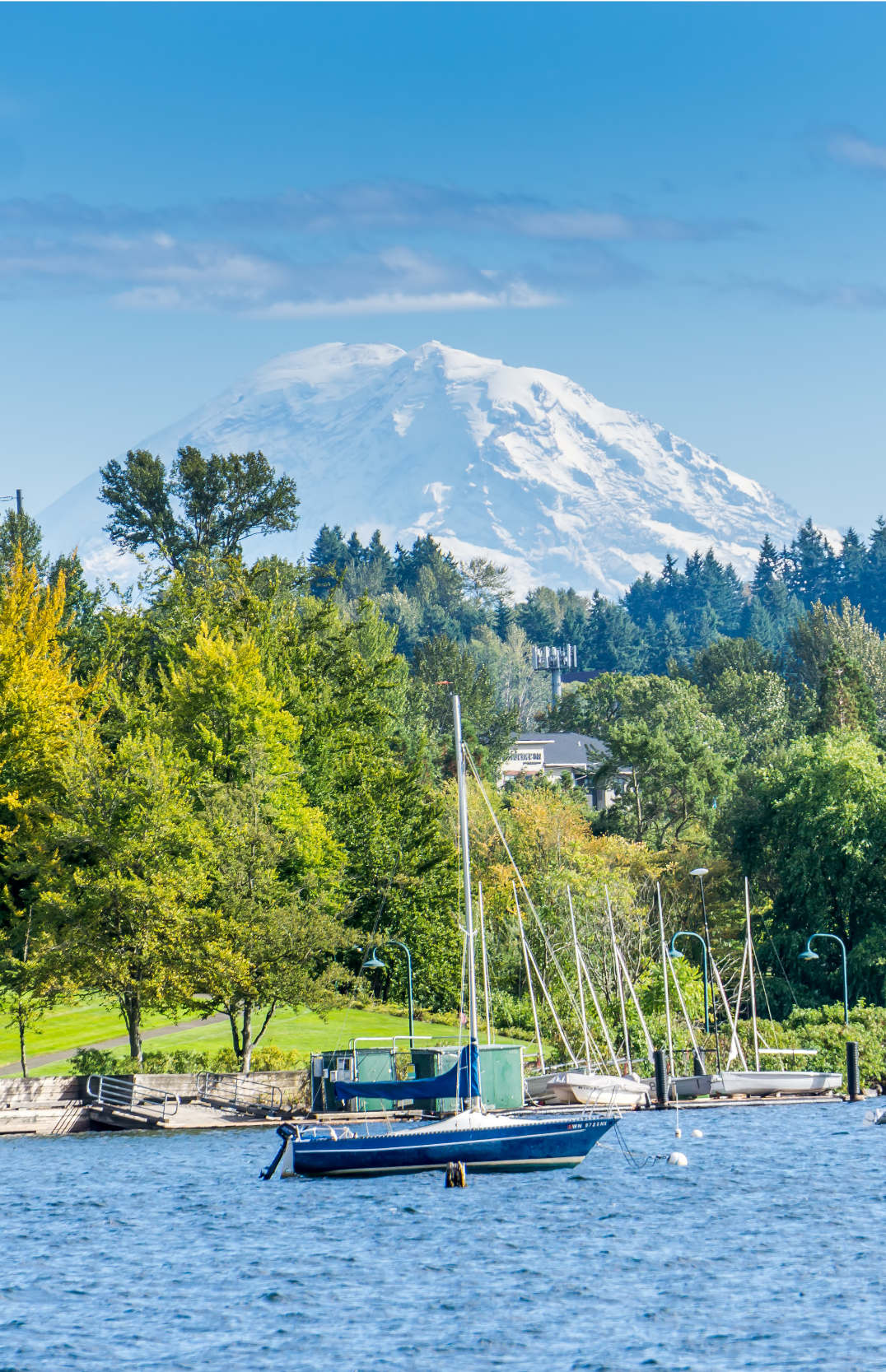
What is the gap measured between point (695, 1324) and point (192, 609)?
213 feet

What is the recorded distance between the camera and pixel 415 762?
86.2 metres

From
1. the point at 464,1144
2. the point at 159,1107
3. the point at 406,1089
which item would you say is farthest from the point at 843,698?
the point at 464,1144

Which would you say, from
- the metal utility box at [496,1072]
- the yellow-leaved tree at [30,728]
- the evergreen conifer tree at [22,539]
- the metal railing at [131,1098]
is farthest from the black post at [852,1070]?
the evergreen conifer tree at [22,539]

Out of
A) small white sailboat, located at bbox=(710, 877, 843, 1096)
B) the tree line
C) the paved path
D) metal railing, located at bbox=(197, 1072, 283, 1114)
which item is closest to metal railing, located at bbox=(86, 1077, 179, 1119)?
metal railing, located at bbox=(197, 1072, 283, 1114)

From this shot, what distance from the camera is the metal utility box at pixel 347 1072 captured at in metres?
58.5

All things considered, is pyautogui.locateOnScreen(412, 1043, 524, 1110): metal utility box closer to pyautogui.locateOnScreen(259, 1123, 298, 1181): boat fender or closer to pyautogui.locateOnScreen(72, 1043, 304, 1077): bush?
pyautogui.locateOnScreen(72, 1043, 304, 1077): bush

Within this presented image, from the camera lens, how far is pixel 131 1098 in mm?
58562

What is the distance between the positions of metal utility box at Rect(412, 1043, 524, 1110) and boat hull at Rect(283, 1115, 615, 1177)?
9926mm

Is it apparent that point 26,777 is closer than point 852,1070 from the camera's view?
No

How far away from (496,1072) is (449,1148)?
40.3 feet

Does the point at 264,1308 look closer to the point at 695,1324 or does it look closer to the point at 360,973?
the point at 695,1324

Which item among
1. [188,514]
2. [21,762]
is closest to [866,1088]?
[21,762]

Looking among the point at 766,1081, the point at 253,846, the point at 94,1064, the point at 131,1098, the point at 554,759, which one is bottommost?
the point at 766,1081

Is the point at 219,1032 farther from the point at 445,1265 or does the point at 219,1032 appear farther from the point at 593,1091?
the point at 445,1265
